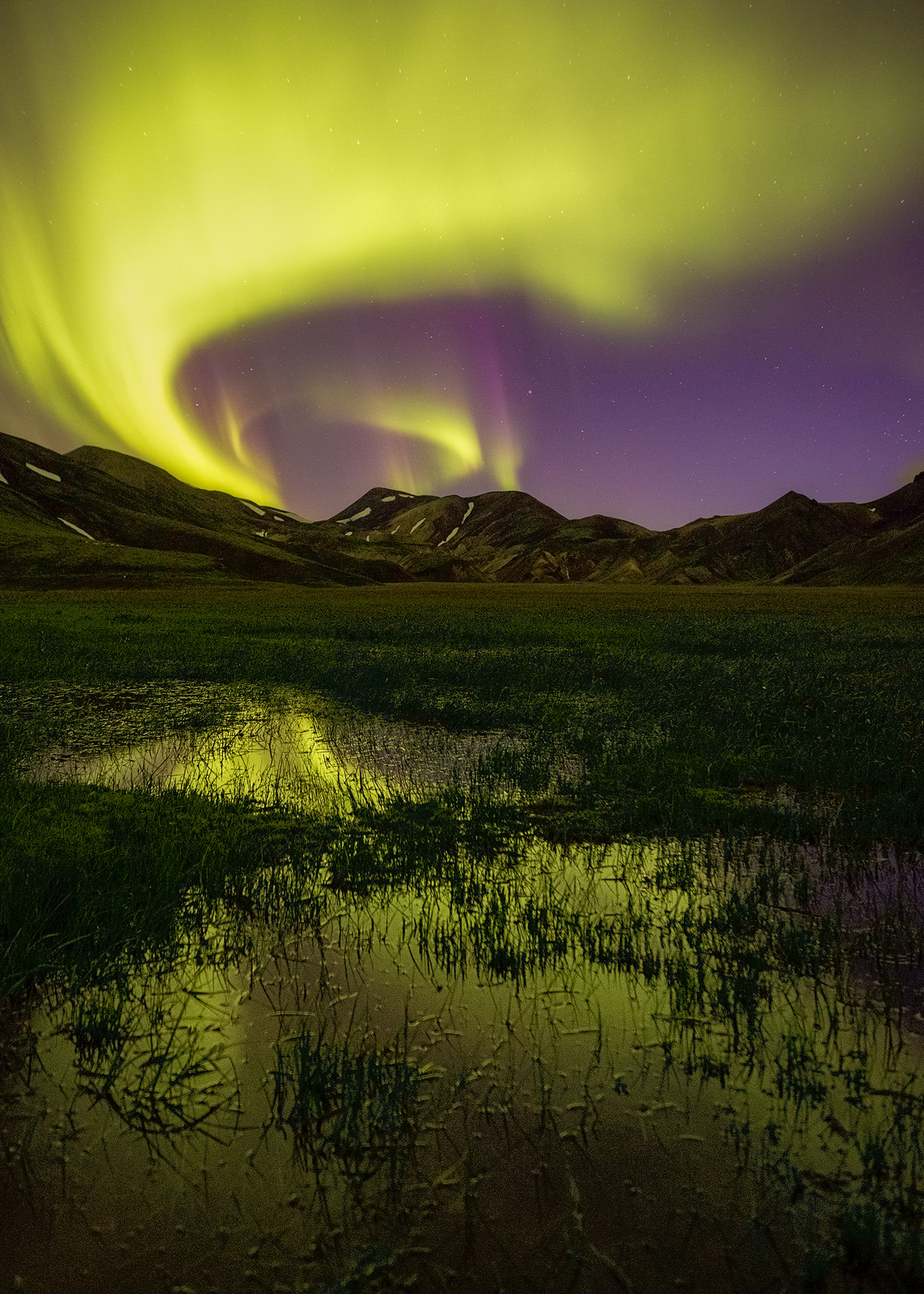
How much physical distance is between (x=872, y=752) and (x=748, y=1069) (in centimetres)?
1013

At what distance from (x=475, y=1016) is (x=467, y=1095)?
0.90 metres

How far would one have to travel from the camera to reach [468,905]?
23.7ft

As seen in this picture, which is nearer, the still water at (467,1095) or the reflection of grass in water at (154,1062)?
the still water at (467,1095)

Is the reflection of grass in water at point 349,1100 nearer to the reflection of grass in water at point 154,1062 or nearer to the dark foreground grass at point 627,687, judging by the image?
the reflection of grass in water at point 154,1062

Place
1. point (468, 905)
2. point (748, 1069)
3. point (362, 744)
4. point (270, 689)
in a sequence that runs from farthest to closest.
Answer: point (270, 689)
point (362, 744)
point (468, 905)
point (748, 1069)

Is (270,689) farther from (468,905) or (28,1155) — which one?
(28,1155)

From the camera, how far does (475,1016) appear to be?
533cm

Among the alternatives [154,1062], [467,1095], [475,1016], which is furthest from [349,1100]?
[154,1062]

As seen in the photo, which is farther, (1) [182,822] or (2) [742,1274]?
(1) [182,822]

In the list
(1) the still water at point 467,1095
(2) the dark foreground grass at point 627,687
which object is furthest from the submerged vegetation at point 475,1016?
(2) the dark foreground grass at point 627,687

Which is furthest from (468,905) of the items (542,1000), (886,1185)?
(886,1185)

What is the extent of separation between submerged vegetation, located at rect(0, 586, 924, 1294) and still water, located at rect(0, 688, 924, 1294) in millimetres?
21

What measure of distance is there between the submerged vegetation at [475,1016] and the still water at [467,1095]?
2 centimetres

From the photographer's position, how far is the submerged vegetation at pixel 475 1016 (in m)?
3.47
